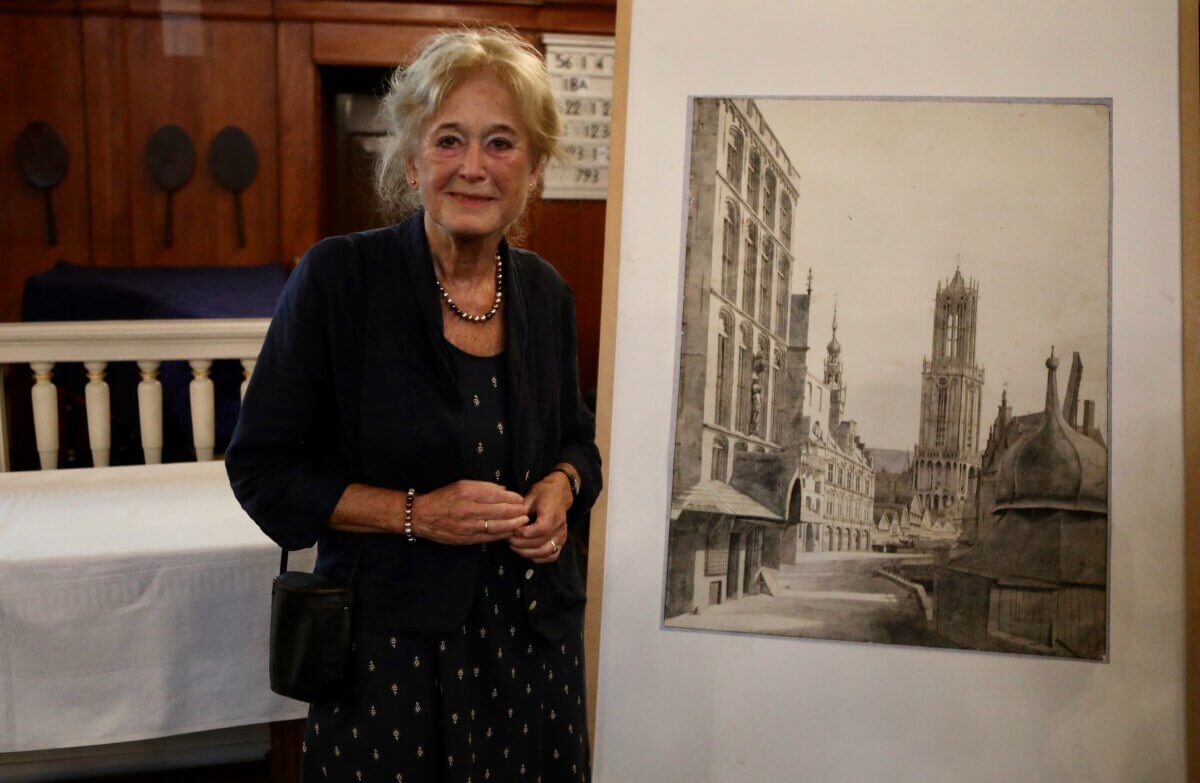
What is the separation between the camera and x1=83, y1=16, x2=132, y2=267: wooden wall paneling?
213 inches

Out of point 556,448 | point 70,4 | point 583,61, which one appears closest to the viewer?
point 556,448

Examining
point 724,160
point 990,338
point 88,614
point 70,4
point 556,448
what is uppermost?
point 70,4

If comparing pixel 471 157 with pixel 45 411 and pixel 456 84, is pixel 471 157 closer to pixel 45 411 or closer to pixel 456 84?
pixel 456 84

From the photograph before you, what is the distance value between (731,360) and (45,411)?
1741mm

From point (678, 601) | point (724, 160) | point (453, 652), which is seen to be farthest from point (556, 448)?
point (724, 160)

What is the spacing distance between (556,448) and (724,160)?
632 mm

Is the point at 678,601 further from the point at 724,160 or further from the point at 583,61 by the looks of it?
the point at 583,61

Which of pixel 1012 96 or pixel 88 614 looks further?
pixel 88 614

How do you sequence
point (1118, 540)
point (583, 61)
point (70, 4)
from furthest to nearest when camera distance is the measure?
point (583, 61) < point (70, 4) < point (1118, 540)

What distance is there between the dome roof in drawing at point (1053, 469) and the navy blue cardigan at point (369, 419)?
863mm

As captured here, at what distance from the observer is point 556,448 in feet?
5.02

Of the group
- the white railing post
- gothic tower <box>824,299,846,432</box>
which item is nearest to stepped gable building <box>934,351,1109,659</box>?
gothic tower <box>824,299,846,432</box>

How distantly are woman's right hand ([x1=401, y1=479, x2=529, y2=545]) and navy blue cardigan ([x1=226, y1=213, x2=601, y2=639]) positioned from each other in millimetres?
46

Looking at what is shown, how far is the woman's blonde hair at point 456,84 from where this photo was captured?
1.33 metres
